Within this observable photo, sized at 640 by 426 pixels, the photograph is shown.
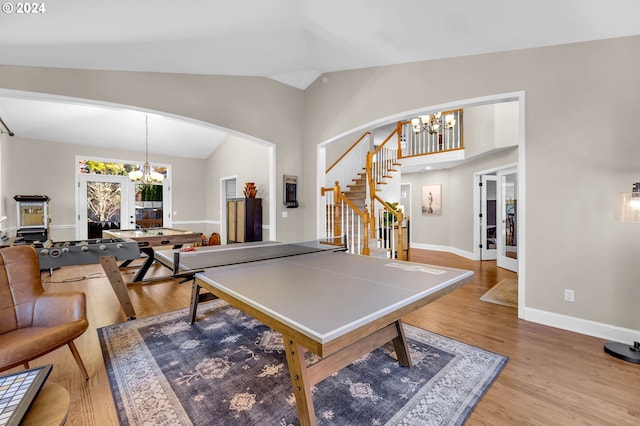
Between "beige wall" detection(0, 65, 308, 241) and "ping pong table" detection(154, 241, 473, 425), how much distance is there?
9.03 ft

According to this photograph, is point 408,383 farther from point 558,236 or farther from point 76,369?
point 76,369

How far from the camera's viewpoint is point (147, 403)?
176 cm

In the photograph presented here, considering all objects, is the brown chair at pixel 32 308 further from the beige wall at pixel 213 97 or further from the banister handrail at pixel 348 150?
the banister handrail at pixel 348 150

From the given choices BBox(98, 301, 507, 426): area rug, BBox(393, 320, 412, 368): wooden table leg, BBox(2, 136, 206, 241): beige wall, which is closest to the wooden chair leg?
BBox(98, 301, 507, 426): area rug

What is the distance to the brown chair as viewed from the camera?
1.84 meters

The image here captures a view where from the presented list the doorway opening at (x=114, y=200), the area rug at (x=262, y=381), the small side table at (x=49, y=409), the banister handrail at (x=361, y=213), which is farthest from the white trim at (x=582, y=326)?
the doorway opening at (x=114, y=200)

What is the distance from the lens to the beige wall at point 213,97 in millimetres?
3314

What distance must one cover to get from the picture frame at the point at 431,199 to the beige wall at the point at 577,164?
5034 millimetres

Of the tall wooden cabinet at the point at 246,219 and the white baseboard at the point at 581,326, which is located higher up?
the tall wooden cabinet at the point at 246,219

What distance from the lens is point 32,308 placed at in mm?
1991

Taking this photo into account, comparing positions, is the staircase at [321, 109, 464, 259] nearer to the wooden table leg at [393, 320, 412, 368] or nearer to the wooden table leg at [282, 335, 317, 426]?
the wooden table leg at [393, 320, 412, 368]

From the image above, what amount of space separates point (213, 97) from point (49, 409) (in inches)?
177

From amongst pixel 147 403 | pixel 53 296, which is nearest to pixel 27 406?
pixel 147 403

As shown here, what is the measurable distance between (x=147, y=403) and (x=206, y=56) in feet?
13.0
